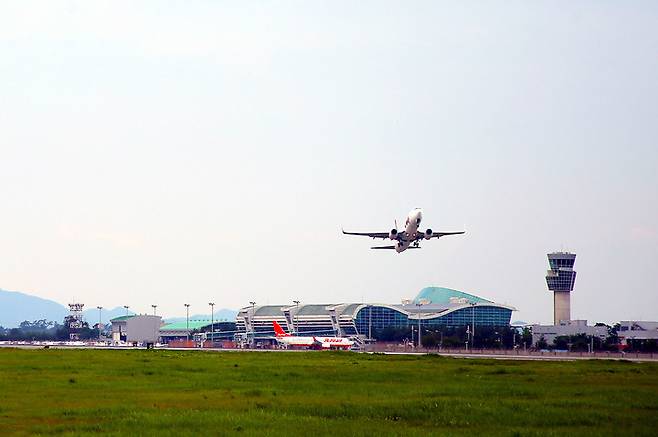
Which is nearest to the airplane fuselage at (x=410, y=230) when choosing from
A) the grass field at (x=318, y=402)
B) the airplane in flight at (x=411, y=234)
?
the airplane in flight at (x=411, y=234)

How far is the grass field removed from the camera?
41.7 meters

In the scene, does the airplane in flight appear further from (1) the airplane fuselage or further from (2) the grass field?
(2) the grass field

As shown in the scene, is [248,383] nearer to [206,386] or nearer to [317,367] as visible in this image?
[206,386]

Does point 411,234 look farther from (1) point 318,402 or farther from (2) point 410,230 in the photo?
(1) point 318,402

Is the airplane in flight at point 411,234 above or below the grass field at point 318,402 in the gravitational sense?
above

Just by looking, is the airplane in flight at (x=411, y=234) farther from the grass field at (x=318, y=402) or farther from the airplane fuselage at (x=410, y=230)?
the grass field at (x=318, y=402)

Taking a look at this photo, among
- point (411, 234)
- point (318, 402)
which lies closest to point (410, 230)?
point (411, 234)

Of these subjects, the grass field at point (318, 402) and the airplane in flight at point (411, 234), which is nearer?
the grass field at point (318, 402)

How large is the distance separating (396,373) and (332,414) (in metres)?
→ 27.1

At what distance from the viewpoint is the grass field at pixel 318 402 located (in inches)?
1640

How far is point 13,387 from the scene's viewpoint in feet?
190

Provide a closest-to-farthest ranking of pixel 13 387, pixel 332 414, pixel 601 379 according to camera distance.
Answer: pixel 332 414, pixel 13 387, pixel 601 379

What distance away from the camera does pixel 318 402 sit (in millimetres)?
51500

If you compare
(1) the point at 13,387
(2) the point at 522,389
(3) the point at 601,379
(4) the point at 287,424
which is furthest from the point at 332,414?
(3) the point at 601,379
